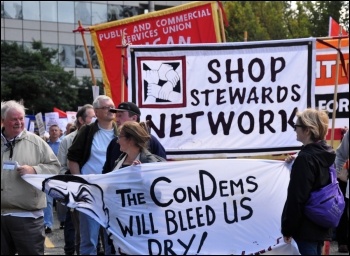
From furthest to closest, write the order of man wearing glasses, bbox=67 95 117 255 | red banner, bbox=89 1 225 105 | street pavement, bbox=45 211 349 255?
1. red banner, bbox=89 1 225 105
2. street pavement, bbox=45 211 349 255
3. man wearing glasses, bbox=67 95 117 255

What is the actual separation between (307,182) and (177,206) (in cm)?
132

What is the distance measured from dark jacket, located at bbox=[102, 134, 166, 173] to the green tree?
3934 cm

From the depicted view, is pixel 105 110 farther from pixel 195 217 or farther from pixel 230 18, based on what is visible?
pixel 230 18

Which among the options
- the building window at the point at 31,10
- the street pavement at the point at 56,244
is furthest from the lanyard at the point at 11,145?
the building window at the point at 31,10

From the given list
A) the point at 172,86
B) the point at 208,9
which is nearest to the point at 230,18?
the point at 208,9

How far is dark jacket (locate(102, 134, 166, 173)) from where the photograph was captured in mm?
5438

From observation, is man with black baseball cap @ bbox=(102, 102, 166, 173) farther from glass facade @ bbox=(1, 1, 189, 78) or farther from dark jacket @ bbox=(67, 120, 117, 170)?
glass facade @ bbox=(1, 1, 189, 78)

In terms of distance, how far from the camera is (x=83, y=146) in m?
6.07

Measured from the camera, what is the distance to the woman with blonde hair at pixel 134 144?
16.1 feet

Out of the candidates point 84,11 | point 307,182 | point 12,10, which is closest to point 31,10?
point 12,10

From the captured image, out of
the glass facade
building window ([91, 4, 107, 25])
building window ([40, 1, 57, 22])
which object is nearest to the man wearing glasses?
the glass facade

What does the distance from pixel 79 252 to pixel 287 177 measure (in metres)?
2.30

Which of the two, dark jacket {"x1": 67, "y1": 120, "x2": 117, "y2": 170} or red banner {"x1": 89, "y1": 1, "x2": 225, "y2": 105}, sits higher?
red banner {"x1": 89, "y1": 1, "x2": 225, "y2": 105}

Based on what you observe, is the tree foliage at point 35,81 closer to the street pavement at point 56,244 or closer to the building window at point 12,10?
the building window at point 12,10
